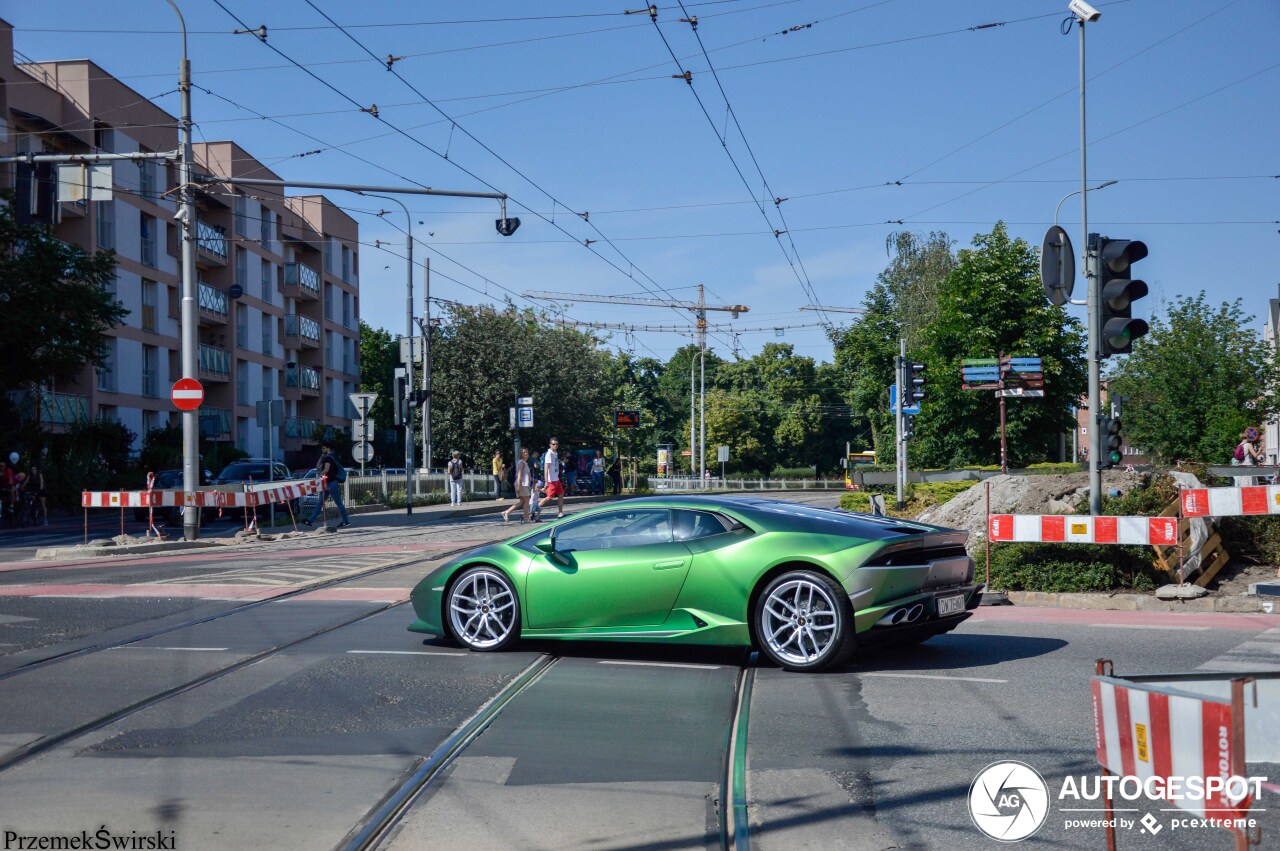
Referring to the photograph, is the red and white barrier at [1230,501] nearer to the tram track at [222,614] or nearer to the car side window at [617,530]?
the car side window at [617,530]

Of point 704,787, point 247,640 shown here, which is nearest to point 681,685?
point 704,787

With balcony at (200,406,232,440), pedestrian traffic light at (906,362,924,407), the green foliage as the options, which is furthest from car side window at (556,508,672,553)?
balcony at (200,406,232,440)

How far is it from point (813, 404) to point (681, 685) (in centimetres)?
9772

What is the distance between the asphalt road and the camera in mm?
4879

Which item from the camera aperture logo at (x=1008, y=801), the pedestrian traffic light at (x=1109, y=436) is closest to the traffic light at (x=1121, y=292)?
the pedestrian traffic light at (x=1109, y=436)

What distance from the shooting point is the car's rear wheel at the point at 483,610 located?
9.23 metres

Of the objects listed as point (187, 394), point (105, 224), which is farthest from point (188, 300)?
point (105, 224)

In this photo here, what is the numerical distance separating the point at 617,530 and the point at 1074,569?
244 inches

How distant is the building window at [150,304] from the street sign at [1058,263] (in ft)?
136

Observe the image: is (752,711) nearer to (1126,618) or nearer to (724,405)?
(1126,618)

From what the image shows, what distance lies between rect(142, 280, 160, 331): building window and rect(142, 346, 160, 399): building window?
93 centimetres

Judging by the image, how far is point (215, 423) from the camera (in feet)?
166

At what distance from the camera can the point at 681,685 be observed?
314 inches

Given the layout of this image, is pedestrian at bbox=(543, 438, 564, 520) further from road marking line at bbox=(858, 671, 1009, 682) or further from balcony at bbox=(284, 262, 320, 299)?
balcony at bbox=(284, 262, 320, 299)
